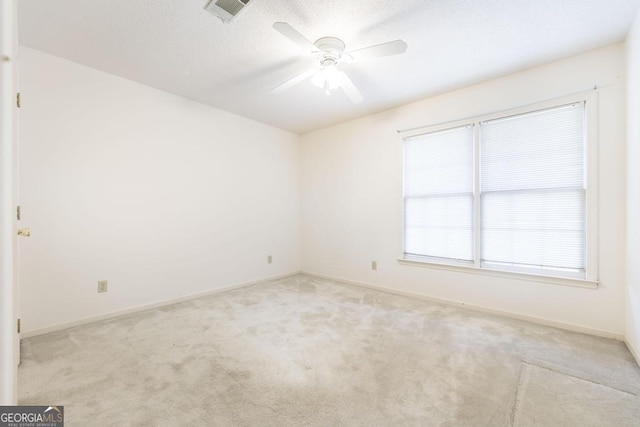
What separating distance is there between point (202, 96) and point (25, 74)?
1.50 meters

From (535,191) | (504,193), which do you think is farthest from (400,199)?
(535,191)

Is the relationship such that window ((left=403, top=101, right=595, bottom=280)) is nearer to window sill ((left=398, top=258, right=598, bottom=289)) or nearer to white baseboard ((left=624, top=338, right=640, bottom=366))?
window sill ((left=398, top=258, right=598, bottom=289))

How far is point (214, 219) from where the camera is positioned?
3660 mm

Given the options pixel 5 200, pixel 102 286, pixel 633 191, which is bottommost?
pixel 102 286

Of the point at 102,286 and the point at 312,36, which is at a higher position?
the point at 312,36

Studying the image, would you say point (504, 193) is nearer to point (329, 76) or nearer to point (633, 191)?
point (633, 191)

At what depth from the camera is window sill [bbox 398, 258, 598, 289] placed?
240cm

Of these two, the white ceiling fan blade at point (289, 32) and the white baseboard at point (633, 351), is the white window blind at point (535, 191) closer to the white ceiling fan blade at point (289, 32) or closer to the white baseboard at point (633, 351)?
the white baseboard at point (633, 351)

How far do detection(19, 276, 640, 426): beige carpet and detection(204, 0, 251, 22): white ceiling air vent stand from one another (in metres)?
2.48

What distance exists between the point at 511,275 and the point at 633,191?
46.1 inches

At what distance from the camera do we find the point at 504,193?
284cm

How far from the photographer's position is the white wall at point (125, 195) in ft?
7.85

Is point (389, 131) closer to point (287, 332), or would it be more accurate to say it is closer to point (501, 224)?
point (501, 224)

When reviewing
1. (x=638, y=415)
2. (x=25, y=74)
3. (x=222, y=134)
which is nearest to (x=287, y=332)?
(x=638, y=415)
